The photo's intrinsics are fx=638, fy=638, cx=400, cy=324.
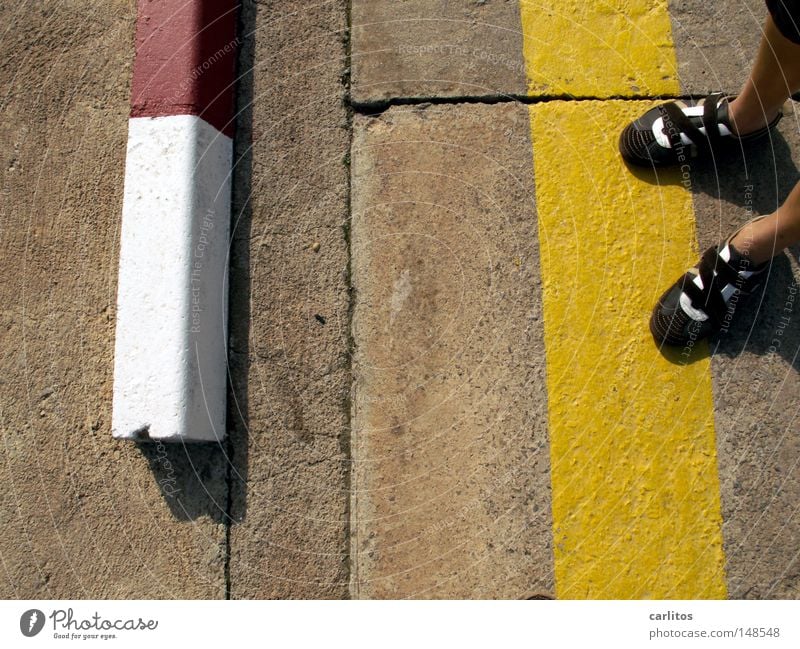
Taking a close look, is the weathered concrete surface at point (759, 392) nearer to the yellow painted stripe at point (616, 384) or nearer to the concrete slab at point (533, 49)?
the yellow painted stripe at point (616, 384)

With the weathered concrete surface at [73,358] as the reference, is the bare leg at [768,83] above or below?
above

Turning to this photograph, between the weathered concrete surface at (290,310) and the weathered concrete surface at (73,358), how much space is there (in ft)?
0.53

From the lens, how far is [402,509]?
6.50 ft

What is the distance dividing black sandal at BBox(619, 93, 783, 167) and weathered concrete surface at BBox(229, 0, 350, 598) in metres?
0.99

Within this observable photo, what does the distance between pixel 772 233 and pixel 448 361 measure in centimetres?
102

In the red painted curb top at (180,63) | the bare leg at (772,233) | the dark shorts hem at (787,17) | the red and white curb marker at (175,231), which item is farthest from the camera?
the red painted curb top at (180,63)

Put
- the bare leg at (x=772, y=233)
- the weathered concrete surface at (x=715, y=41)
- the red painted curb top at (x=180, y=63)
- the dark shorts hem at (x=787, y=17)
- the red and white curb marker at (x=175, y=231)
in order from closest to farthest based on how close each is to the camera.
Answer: the dark shorts hem at (x=787, y=17), the bare leg at (x=772, y=233), the red and white curb marker at (x=175, y=231), the red painted curb top at (x=180, y=63), the weathered concrete surface at (x=715, y=41)

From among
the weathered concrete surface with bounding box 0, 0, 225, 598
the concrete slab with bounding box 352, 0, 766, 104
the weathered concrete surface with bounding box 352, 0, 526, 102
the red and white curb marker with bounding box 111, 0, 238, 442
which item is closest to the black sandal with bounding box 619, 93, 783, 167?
the concrete slab with bounding box 352, 0, 766, 104

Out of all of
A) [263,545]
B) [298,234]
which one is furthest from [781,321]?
[263,545]

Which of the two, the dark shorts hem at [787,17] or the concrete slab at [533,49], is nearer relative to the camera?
the dark shorts hem at [787,17]

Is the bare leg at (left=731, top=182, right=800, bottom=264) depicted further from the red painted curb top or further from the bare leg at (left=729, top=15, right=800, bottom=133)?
the red painted curb top

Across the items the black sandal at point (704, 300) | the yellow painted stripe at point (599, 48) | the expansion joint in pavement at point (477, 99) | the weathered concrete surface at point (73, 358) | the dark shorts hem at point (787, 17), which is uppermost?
the dark shorts hem at point (787, 17)

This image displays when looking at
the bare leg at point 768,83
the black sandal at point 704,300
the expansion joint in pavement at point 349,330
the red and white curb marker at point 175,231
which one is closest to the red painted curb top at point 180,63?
the red and white curb marker at point 175,231

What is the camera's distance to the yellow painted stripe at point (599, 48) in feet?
7.43
